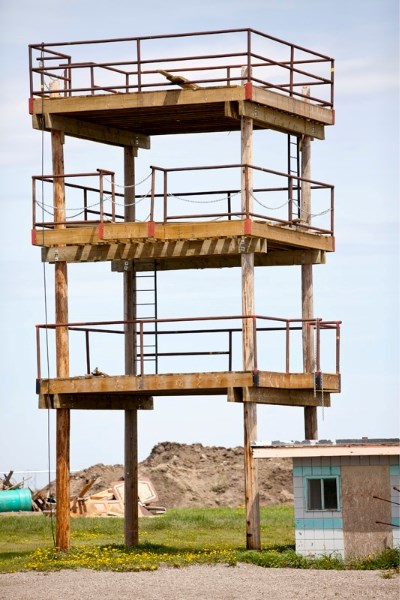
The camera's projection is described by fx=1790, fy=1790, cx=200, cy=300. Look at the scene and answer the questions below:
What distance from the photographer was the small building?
128ft

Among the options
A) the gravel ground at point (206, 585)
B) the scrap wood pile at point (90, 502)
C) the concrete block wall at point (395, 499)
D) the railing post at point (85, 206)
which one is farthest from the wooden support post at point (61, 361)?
the scrap wood pile at point (90, 502)

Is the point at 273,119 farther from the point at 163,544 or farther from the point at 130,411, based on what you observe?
the point at 163,544

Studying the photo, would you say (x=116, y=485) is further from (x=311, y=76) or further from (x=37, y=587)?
(x=37, y=587)

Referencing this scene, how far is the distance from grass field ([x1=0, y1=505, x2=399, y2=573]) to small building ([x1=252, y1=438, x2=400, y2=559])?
449 millimetres

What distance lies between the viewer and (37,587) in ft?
117

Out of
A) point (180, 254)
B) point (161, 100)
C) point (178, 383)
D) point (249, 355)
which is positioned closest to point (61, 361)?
point (178, 383)

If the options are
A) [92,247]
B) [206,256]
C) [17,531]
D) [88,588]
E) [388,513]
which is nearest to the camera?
[88,588]

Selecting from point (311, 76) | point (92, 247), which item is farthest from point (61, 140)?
point (311, 76)

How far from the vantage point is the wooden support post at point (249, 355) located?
135 feet

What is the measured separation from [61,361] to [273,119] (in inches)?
309

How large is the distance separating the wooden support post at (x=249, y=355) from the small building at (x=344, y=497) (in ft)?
5.91

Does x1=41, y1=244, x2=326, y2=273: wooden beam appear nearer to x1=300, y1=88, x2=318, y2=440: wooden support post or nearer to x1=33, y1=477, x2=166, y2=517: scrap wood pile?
x1=300, y1=88, x2=318, y2=440: wooden support post

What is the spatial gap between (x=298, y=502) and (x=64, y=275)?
27.9 ft

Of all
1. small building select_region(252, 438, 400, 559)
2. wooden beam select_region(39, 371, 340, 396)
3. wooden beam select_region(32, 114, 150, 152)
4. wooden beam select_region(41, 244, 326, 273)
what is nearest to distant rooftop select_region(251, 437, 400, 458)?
small building select_region(252, 438, 400, 559)
